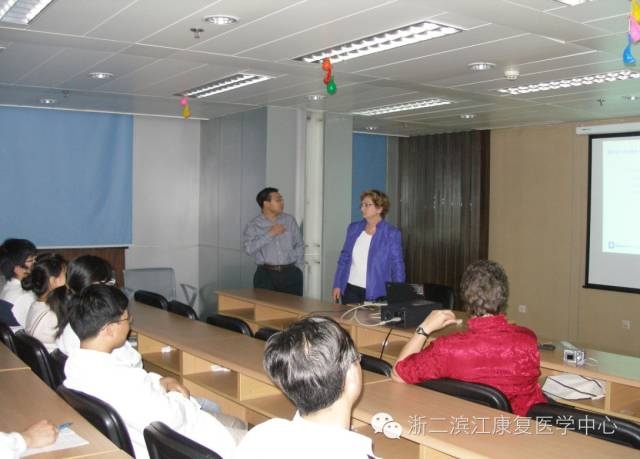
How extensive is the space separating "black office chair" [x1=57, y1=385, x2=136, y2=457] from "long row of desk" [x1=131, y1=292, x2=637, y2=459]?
2.72 ft

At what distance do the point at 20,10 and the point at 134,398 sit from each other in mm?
2463

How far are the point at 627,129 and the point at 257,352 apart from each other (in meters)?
5.64

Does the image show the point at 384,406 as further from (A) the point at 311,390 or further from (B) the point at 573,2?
(B) the point at 573,2

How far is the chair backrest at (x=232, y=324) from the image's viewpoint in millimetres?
4084

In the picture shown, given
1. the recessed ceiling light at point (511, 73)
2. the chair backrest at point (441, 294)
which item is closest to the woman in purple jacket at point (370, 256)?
the chair backrest at point (441, 294)

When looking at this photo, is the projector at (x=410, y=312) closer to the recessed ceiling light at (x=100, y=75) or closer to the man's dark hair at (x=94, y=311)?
the man's dark hair at (x=94, y=311)

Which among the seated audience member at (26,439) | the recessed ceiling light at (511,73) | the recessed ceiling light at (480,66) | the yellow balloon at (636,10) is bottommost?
the seated audience member at (26,439)

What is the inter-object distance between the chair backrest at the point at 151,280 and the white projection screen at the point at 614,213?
4825mm

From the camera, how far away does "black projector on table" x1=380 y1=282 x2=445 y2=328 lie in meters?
4.12

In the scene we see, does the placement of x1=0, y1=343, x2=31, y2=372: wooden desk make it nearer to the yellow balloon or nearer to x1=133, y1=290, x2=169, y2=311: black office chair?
x1=133, y1=290, x2=169, y2=311: black office chair

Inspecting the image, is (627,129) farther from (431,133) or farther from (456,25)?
(456,25)

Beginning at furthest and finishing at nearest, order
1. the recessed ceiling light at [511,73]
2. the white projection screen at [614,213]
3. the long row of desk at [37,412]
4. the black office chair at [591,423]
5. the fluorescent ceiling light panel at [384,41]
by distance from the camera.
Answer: the white projection screen at [614,213], the recessed ceiling light at [511,73], the fluorescent ceiling light panel at [384,41], the black office chair at [591,423], the long row of desk at [37,412]

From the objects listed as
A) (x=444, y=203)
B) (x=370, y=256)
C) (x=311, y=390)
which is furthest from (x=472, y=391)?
(x=444, y=203)

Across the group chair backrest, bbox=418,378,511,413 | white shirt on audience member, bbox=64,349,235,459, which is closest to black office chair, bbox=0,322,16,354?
white shirt on audience member, bbox=64,349,235,459
